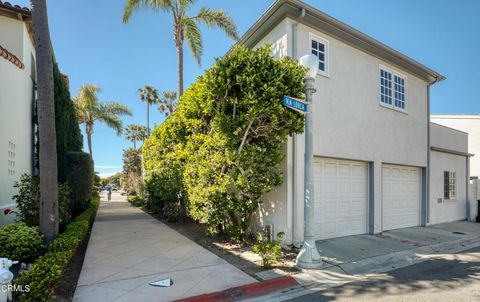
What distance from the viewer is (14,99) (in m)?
8.00

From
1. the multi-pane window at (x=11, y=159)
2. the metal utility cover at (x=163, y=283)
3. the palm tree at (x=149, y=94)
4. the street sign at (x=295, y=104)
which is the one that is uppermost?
the palm tree at (x=149, y=94)

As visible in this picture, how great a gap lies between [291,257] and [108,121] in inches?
934

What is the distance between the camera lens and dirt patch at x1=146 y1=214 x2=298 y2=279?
19.4 ft

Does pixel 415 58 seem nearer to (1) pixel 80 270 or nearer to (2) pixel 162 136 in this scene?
(2) pixel 162 136

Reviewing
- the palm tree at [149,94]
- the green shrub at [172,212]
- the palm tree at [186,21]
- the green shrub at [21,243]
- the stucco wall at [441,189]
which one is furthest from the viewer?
the palm tree at [149,94]

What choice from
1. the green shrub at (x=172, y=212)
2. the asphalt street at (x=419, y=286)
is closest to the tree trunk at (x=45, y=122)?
the asphalt street at (x=419, y=286)

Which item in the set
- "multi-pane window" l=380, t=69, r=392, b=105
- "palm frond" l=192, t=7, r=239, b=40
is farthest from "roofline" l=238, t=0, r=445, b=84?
"palm frond" l=192, t=7, r=239, b=40

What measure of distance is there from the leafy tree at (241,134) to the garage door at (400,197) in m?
5.20

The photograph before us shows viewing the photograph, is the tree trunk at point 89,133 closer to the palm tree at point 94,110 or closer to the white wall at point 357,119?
the palm tree at point 94,110

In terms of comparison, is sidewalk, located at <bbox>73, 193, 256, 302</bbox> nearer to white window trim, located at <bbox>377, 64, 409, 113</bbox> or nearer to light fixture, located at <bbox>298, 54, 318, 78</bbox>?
light fixture, located at <bbox>298, 54, 318, 78</bbox>

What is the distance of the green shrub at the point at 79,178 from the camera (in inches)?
439

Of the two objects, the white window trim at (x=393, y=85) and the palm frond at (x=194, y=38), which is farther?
the palm frond at (x=194, y=38)

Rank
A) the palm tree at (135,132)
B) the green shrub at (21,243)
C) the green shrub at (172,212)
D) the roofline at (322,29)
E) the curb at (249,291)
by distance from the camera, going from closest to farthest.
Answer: the curb at (249,291) < the green shrub at (21,243) < the roofline at (322,29) < the green shrub at (172,212) < the palm tree at (135,132)

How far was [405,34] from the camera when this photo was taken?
1138cm
